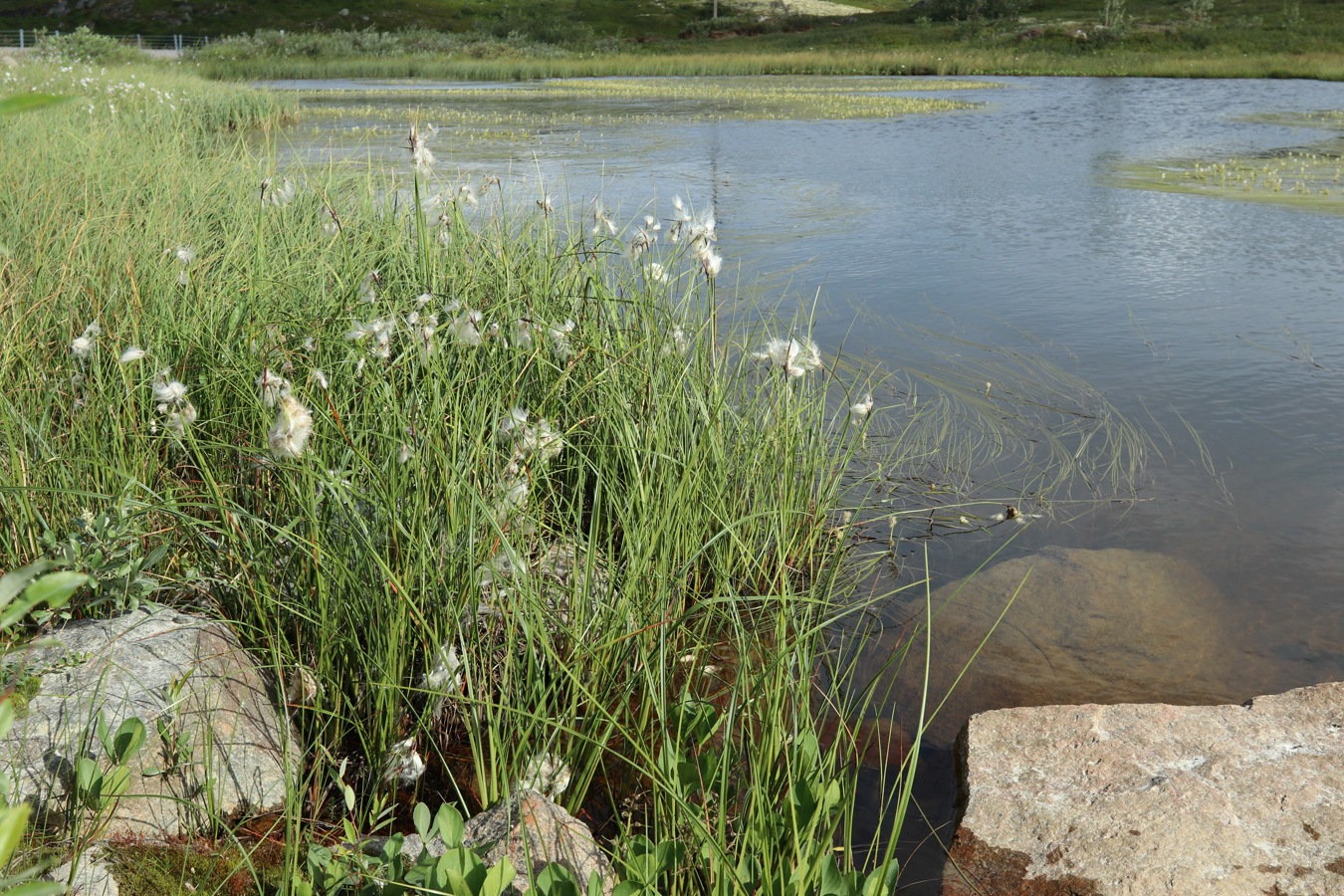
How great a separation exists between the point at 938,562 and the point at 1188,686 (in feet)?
2.68

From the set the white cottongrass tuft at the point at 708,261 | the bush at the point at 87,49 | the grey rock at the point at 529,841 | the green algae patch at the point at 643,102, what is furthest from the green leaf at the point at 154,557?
the bush at the point at 87,49

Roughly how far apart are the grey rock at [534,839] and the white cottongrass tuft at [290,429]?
2.07 ft

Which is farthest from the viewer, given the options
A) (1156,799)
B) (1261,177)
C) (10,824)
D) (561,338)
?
(1261,177)

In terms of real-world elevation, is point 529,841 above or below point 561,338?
below

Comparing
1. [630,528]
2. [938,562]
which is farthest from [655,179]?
[630,528]

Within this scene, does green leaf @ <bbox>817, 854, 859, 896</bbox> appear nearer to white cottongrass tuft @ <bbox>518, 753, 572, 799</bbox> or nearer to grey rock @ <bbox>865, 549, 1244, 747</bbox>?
white cottongrass tuft @ <bbox>518, 753, 572, 799</bbox>

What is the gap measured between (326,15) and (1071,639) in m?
62.7

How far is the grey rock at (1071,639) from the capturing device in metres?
2.62

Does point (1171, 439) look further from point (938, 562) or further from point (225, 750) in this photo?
point (225, 750)

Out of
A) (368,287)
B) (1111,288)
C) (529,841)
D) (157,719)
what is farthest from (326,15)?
(529,841)

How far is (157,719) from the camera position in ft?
5.87

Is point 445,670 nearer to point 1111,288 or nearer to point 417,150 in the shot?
point 417,150

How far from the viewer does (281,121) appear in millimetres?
14219

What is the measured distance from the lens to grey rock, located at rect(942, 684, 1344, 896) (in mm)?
1825
